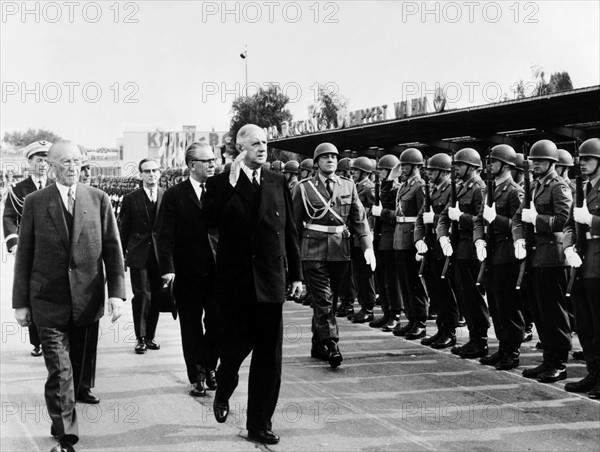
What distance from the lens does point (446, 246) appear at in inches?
353

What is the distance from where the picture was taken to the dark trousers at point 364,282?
11445mm

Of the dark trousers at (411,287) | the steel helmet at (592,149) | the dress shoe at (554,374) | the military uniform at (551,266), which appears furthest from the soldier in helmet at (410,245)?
the steel helmet at (592,149)

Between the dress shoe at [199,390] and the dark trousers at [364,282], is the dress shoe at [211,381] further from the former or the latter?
the dark trousers at [364,282]

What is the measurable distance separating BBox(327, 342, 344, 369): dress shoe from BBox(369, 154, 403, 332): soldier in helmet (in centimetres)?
250

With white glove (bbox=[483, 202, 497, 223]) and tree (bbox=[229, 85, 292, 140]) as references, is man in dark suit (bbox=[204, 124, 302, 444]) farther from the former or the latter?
tree (bbox=[229, 85, 292, 140])

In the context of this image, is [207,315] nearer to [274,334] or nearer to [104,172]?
[274,334]

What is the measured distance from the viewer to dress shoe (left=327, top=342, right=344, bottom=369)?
26.3ft

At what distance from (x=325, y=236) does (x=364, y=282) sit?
10.2ft

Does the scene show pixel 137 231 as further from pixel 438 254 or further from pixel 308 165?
pixel 308 165

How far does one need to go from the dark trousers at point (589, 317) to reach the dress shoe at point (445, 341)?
2.11 m

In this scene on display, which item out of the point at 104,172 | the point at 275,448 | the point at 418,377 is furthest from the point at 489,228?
the point at 104,172

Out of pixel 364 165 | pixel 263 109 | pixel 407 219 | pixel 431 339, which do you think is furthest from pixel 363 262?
pixel 263 109

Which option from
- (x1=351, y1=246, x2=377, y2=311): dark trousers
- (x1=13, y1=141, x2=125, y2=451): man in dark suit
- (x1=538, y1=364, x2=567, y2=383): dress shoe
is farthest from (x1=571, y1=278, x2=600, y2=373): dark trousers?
(x1=351, y1=246, x2=377, y2=311): dark trousers

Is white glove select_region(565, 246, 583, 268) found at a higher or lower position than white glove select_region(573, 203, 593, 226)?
lower
